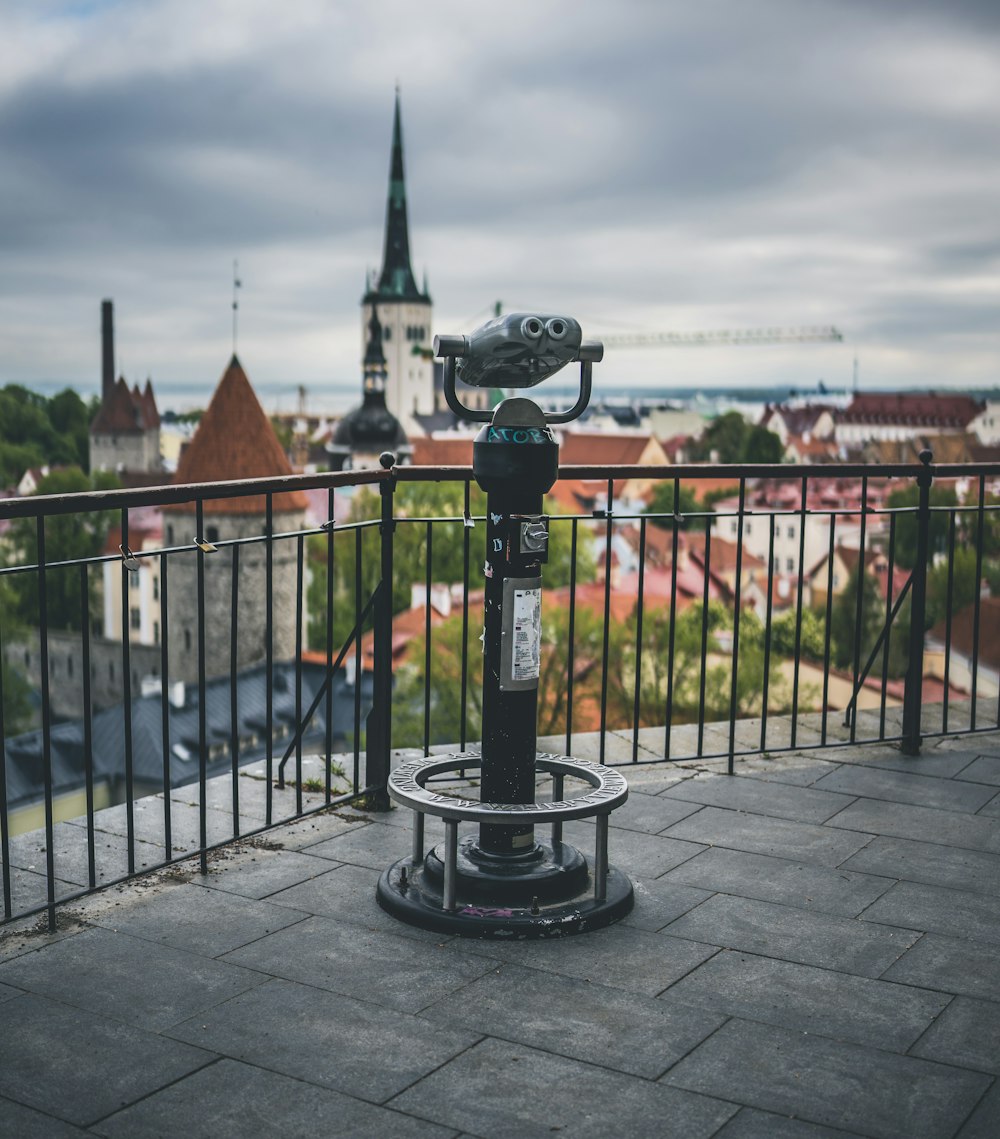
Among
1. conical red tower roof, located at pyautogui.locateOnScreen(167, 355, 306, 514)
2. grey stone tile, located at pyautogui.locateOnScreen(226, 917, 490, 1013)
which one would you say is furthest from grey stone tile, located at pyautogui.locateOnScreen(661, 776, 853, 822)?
conical red tower roof, located at pyautogui.locateOnScreen(167, 355, 306, 514)

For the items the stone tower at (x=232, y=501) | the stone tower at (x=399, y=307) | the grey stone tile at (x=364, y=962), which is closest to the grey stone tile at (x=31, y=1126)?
the grey stone tile at (x=364, y=962)

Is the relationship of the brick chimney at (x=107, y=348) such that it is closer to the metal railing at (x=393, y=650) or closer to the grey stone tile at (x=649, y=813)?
the metal railing at (x=393, y=650)

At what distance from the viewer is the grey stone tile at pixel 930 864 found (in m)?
3.92

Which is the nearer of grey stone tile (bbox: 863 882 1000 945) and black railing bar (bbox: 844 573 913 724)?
grey stone tile (bbox: 863 882 1000 945)

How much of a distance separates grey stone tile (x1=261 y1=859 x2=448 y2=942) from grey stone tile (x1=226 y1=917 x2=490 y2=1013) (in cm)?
4

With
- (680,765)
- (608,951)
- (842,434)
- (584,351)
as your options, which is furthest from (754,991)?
(842,434)

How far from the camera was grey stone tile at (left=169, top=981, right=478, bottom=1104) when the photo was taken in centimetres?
270

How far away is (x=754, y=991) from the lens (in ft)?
10.3

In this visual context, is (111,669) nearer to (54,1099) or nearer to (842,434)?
(54,1099)

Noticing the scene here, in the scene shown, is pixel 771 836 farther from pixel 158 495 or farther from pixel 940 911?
pixel 158 495

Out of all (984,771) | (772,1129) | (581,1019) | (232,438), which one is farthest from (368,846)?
(232,438)

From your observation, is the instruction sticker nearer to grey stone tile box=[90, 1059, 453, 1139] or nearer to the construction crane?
grey stone tile box=[90, 1059, 453, 1139]

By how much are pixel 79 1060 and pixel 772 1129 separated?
1.41 meters

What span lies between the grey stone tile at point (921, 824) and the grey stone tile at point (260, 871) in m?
1.28
